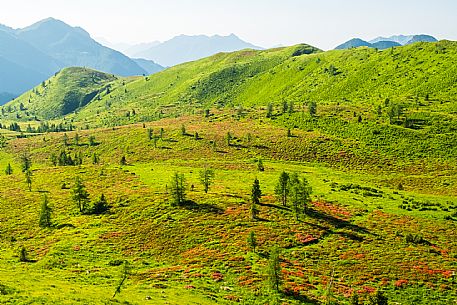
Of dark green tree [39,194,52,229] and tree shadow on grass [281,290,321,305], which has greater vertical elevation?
dark green tree [39,194,52,229]

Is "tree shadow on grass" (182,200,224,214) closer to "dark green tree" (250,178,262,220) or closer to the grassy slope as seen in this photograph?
the grassy slope

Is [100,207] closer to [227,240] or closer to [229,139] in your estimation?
[227,240]

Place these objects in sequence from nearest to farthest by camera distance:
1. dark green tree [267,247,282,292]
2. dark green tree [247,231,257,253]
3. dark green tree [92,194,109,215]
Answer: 1. dark green tree [267,247,282,292]
2. dark green tree [247,231,257,253]
3. dark green tree [92,194,109,215]

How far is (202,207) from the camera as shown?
70625 millimetres

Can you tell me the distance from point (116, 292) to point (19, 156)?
505 ft

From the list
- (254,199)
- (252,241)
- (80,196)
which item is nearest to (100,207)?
(80,196)

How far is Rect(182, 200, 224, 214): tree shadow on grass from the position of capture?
68519mm

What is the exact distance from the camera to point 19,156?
542 feet

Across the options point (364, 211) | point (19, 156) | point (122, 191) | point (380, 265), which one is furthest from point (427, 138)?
point (19, 156)

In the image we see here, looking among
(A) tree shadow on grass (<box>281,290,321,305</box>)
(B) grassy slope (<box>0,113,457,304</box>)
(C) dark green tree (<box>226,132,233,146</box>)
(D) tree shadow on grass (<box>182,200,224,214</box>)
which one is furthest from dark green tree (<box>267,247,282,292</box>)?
(C) dark green tree (<box>226,132,233,146</box>)

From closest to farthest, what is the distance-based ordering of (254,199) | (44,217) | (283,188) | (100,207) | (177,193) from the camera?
(254,199) < (44,217) < (283,188) < (177,193) < (100,207)

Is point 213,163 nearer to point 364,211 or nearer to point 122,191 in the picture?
point 122,191

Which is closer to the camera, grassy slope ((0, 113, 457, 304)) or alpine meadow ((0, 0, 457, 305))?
grassy slope ((0, 113, 457, 304))

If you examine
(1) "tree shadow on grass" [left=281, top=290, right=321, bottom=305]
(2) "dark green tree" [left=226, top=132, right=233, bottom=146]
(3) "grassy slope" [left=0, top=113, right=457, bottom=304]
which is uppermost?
(2) "dark green tree" [left=226, top=132, right=233, bottom=146]
